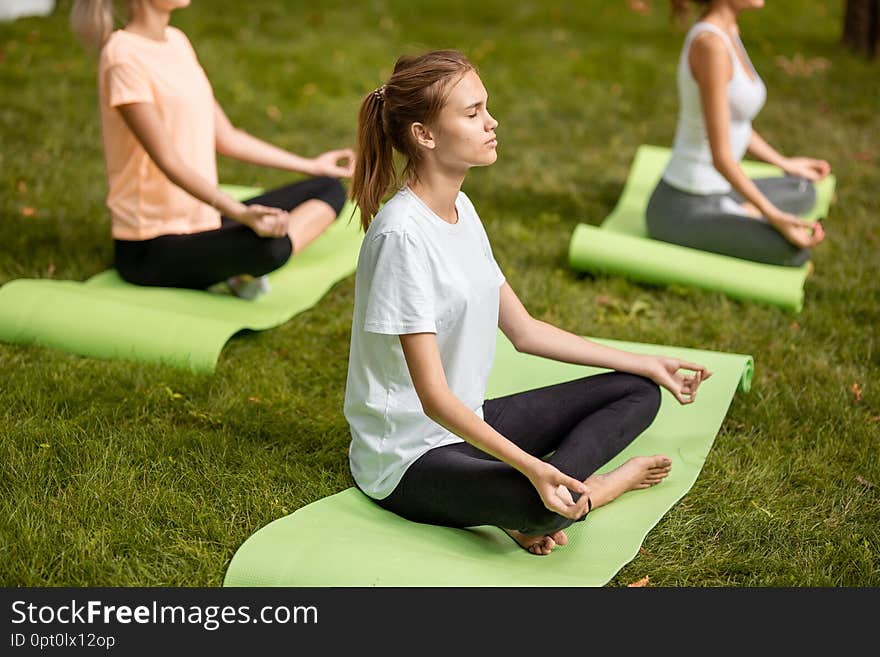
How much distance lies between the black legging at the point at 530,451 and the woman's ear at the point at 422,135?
729mm

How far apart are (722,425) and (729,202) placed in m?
1.56

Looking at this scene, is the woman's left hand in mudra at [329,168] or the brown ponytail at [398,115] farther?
the woman's left hand in mudra at [329,168]

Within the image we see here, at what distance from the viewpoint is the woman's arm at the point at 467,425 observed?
2512 mm

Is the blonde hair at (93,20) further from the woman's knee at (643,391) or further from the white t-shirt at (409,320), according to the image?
the woman's knee at (643,391)

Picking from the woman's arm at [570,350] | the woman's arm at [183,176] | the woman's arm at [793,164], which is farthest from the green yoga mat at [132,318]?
the woman's arm at [793,164]

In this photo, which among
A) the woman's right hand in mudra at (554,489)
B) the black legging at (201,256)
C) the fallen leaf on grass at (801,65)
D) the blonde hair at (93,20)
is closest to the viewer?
the woman's right hand in mudra at (554,489)

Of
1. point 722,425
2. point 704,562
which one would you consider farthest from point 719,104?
point 704,562

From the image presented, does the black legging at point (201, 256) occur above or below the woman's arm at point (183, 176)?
below

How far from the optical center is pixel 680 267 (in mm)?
4629

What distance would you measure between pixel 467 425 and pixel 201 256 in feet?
6.11

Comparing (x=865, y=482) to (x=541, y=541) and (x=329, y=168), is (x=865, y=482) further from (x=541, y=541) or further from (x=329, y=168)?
(x=329, y=168)

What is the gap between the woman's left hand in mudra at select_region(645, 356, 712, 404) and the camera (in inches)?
121

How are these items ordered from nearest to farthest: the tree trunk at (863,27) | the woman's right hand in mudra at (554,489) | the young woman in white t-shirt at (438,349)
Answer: the woman's right hand in mudra at (554,489), the young woman in white t-shirt at (438,349), the tree trunk at (863,27)

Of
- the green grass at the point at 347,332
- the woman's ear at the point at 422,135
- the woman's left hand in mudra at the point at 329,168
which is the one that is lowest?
the green grass at the point at 347,332
